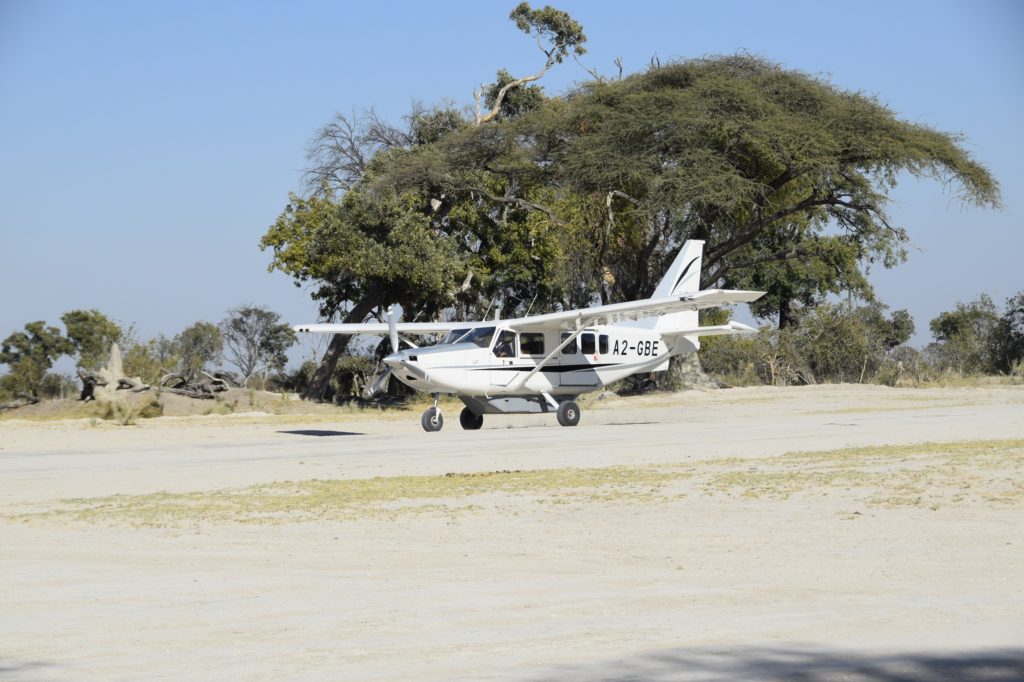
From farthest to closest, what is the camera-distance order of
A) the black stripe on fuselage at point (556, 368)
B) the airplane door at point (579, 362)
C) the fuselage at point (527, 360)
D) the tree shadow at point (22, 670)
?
1. the airplane door at point (579, 362)
2. the black stripe on fuselage at point (556, 368)
3. the fuselage at point (527, 360)
4. the tree shadow at point (22, 670)

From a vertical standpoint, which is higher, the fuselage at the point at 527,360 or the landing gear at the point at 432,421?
the fuselage at the point at 527,360

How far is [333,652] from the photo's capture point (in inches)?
233

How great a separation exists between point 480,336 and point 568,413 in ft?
8.68

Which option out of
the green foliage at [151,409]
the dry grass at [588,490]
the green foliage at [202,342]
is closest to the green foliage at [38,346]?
the green foliage at [202,342]

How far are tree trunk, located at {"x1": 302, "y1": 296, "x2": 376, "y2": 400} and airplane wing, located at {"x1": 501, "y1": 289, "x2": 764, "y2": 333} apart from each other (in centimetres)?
1254

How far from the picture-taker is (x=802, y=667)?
537 cm

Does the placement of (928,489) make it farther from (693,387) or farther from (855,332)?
(855,332)

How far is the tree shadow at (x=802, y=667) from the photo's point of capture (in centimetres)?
520

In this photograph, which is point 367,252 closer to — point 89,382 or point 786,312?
point 89,382

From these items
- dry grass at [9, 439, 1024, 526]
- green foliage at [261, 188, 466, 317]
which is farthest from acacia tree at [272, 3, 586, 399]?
dry grass at [9, 439, 1024, 526]

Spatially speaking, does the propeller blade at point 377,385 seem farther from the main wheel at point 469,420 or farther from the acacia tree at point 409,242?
the main wheel at point 469,420

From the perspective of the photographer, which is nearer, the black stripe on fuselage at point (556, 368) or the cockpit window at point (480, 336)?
the black stripe on fuselage at point (556, 368)

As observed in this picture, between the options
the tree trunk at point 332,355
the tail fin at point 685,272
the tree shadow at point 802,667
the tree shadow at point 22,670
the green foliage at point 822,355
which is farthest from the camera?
the green foliage at point 822,355

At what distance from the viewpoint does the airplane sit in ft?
81.2
